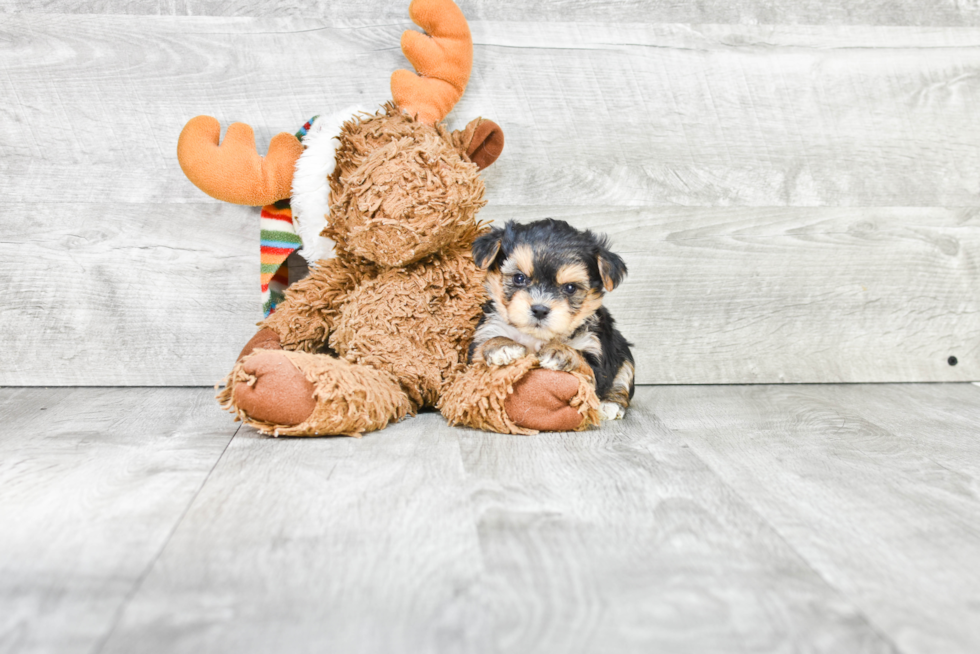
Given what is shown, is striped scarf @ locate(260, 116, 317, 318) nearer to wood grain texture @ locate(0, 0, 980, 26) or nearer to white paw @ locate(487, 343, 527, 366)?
wood grain texture @ locate(0, 0, 980, 26)

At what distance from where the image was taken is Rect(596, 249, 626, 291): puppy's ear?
1.50 m

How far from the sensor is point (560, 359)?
5.04 feet

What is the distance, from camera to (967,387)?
7.16ft

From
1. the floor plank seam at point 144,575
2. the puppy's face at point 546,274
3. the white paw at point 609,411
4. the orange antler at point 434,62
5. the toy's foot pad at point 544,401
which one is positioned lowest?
the white paw at point 609,411

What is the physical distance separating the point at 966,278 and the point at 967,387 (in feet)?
1.05

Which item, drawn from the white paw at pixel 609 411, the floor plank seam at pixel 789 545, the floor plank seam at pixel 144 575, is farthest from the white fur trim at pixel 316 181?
the floor plank seam at pixel 789 545

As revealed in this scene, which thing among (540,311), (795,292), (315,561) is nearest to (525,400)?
(540,311)

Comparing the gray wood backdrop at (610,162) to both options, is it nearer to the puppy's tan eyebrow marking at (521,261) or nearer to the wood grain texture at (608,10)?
the wood grain texture at (608,10)

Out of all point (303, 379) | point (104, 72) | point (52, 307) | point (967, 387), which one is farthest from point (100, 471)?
point (967, 387)

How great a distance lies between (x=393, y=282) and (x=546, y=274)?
37 centimetres

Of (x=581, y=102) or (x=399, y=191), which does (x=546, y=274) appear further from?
(x=581, y=102)

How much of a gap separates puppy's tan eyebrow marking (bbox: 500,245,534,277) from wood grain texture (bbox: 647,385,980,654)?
480 millimetres

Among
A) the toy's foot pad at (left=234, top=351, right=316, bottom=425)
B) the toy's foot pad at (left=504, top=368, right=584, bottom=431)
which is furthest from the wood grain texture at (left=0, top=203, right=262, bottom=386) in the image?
the toy's foot pad at (left=504, top=368, right=584, bottom=431)

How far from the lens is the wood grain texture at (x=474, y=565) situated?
806 mm
